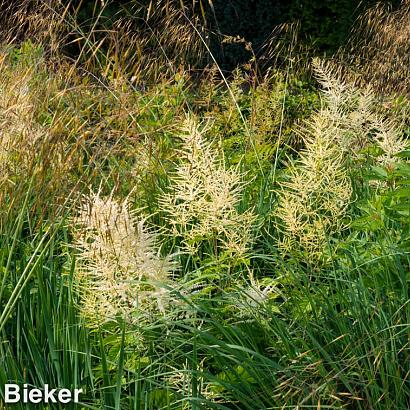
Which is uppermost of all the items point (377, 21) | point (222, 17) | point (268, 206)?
point (377, 21)

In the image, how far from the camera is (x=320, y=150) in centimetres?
288

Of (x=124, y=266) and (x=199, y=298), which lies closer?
(x=124, y=266)

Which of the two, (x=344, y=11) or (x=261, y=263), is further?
(x=344, y=11)

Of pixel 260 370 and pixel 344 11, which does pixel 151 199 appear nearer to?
pixel 260 370

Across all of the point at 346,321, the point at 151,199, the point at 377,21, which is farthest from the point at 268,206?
the point at 377,21

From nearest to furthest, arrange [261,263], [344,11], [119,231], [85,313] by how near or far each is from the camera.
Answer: [119,231], [85,313], [261,263], [344,11]

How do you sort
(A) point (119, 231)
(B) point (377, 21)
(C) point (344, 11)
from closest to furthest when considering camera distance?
(A) point (119, 231) → (B) point (377, 21) → (C) point (344, 11)

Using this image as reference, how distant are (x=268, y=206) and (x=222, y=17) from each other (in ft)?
21.7

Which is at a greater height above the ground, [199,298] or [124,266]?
[124,266]

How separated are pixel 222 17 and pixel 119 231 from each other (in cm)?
787

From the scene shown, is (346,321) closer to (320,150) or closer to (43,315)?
(320,150)

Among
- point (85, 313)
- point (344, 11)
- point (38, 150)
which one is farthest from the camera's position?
point (344, 11)

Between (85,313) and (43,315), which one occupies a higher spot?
(85,313)

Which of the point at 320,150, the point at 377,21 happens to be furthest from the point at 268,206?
the point at 377,21
